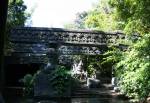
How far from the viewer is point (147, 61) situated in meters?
13.0

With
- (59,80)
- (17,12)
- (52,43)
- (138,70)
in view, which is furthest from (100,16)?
(138,70)

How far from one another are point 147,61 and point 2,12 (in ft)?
39.6

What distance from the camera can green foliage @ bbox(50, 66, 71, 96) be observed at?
15.5 metres

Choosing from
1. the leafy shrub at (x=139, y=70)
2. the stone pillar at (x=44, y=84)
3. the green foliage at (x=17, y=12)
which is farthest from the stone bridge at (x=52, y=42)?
the leafy shrub at (x=139, y=70)

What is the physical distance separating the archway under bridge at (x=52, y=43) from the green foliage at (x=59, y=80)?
2.68 metres

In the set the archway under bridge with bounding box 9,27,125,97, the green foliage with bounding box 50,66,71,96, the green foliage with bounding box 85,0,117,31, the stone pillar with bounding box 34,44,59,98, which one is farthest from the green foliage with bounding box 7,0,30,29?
the green foliage with bounding box 50,66,71,96

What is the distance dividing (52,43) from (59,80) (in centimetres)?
342

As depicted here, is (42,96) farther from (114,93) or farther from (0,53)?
(0,53)

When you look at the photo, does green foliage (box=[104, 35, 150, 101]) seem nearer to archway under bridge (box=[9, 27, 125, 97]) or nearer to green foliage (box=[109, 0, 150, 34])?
green foliage (box=[109, 0, 150, 34])

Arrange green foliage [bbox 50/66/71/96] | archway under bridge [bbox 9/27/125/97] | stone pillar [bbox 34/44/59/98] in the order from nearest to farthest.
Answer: green foliage [bbox 50/66/71/96], stone pillar [bbox 34/44/59/98], archway under bridge [bbox 9/27/125/97]

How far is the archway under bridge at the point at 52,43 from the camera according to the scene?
60.9ft

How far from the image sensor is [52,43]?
18625mm

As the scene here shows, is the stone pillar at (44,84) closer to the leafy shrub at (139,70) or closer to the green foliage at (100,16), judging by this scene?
the leafy shrub at (139,70)

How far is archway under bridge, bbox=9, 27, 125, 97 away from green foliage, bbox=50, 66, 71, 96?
105 inches
